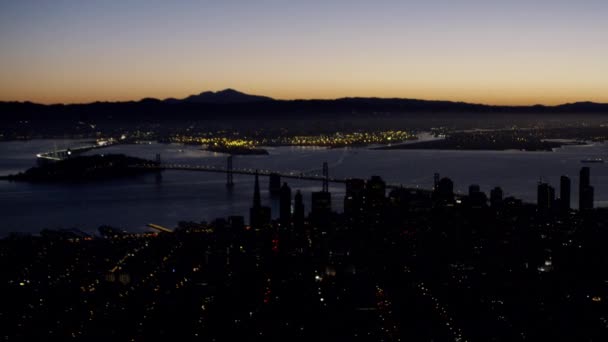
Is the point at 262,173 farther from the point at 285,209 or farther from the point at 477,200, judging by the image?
the point at 477,200

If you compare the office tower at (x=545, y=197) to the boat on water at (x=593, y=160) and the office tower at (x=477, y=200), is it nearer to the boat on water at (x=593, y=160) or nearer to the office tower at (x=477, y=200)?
the office tower at (x=477, y=200)

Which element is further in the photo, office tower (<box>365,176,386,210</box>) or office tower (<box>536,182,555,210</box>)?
office tower (<box>536,182,555,210</box>)

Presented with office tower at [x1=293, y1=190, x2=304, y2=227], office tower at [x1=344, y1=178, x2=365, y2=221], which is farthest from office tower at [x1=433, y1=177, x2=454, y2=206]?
office tower at [x1=293, y1=190, x2=304, y2=227]

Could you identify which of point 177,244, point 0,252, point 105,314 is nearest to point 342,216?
point 177,244

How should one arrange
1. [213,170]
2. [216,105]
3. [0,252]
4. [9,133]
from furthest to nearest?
[9,133] → [216,105] → [213,170] → [0,252]

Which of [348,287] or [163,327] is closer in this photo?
[163,327]

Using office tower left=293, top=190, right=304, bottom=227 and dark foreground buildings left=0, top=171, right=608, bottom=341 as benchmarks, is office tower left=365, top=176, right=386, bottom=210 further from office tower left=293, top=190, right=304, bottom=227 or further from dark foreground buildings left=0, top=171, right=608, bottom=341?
office tower left=293, top=190, right=304, bottom=227

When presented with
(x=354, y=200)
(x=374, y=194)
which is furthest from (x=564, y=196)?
(x=354, y=200)

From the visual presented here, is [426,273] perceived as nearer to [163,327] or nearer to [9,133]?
[163,327]
